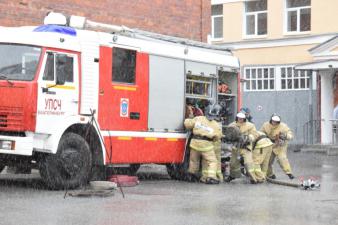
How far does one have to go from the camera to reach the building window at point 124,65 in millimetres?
13695

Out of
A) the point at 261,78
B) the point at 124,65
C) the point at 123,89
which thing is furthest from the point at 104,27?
the point at 261,78

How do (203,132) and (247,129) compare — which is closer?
(203,132)

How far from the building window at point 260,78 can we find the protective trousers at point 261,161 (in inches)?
647

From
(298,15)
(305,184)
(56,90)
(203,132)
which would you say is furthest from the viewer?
(298,15)

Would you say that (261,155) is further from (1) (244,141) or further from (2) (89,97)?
(2) (89,97)

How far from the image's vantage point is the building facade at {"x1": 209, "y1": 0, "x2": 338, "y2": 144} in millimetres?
29750

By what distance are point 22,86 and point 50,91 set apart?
1.70 feet

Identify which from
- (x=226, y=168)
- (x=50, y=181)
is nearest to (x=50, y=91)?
(x=50, y=181)

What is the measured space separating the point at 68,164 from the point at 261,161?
188 inches

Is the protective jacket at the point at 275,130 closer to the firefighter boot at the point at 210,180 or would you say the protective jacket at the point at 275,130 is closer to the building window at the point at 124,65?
the firefighter boot at the point at 210,180

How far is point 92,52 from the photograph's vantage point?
1321 centimetres

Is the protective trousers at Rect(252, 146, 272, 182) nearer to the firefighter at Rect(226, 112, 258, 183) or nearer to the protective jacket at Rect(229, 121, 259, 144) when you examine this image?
the firefighter at Rect(226, 112, 258, 183)

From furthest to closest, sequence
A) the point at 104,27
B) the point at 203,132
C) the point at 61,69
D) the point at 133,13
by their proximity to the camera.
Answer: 1. the point at 133,13
2. the point at 203,132
3. the point at 104,27
4. the point at 61,69

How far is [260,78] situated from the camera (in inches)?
1277
